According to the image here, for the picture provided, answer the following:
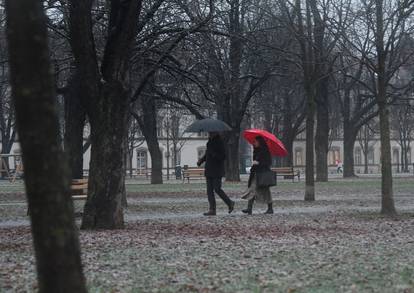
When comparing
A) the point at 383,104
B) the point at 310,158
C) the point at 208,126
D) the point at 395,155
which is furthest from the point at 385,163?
the point at 395,155

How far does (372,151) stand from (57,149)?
90.2m

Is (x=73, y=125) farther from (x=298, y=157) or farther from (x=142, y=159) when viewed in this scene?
(x=298, y=157)

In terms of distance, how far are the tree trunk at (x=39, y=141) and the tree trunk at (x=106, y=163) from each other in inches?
356

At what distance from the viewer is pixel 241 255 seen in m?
10.2

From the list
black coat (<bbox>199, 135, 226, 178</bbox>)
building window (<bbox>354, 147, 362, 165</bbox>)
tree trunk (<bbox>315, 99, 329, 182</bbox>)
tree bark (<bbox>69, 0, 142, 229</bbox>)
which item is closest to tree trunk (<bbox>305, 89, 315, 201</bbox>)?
black coat (<bbox>199, 135, 226, 178</bbox>)

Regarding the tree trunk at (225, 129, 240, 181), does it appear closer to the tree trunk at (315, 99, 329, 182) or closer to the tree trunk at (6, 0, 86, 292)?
the tree trunk at (315, 99, 329, 182)

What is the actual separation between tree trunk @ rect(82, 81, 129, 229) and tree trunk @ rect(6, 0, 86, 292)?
9052 millimetres

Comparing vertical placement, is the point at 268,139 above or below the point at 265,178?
above

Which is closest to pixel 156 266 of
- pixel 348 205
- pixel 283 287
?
pixel 283 287

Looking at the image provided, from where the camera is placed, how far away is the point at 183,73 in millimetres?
20578

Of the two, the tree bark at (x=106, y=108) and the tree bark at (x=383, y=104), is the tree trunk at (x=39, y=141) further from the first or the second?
the tree bark at (x=383, y=104)

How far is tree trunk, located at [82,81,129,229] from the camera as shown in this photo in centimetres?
1369

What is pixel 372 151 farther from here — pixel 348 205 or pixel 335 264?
pixel 335 264

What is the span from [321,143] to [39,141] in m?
37.3
